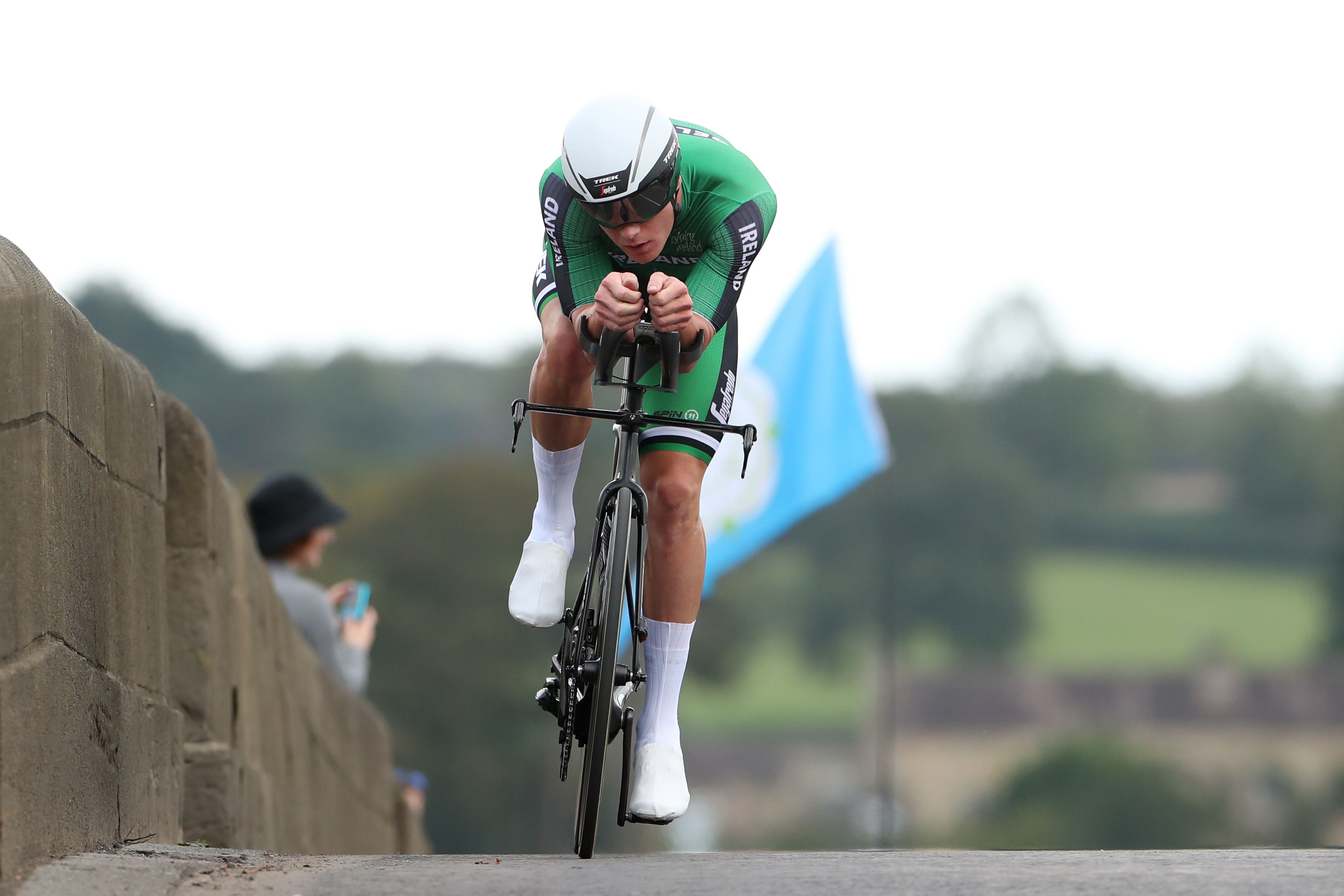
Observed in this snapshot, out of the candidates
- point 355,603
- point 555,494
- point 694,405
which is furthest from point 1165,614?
point 694,405

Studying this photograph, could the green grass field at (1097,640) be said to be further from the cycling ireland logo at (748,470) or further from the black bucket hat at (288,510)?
the black bucket hat at (288,510)

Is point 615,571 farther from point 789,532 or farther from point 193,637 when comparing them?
point 789,532

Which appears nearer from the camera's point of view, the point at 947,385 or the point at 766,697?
the point at 766,697

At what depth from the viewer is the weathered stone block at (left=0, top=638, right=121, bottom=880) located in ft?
12.3

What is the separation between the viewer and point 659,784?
521 centimetres

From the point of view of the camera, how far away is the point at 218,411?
103 m

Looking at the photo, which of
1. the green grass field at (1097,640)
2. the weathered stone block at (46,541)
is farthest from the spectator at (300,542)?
the green grass field at (1097,640)

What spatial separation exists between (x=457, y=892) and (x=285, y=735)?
166 inches

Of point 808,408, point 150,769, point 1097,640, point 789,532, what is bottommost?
point 150,769

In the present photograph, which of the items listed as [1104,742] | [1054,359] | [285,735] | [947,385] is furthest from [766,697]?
[285,735]

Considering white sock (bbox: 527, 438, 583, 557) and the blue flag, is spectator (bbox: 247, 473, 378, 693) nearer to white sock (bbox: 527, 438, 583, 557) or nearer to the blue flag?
white sock (bbox: 527, 438, 583, 557)

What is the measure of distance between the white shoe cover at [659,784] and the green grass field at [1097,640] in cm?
9693

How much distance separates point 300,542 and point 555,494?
3.27 meters

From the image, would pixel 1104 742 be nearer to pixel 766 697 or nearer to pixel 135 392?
pixel 766 697
